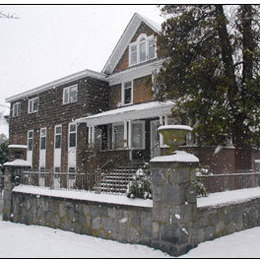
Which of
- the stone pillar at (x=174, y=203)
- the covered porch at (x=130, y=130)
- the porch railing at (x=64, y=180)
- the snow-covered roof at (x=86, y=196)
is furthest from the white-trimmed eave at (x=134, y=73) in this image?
the stone pillar at (x=174, y=203)

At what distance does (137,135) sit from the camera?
56.3ft

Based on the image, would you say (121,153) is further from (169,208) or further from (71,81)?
(169,208)

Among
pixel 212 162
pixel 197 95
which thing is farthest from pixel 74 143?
pixel 197 95

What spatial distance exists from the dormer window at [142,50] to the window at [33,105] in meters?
8.55

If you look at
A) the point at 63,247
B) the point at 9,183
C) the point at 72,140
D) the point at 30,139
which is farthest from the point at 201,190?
the point at 30,139

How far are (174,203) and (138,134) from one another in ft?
36.7

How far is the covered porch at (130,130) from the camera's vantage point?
1457cm

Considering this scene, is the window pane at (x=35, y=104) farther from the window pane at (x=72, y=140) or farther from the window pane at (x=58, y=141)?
the window pane at (x=72, y=140)

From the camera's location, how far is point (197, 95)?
10.0 meters

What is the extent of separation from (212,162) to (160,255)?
675 centimetres

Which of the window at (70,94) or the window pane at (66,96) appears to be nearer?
the window at (70,94)

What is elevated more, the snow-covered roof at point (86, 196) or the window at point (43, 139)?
the window at point (43, 139)

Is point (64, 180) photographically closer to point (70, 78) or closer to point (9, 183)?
point (9, 183)

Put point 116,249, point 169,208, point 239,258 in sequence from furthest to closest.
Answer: point 116,249 < point 169,208 < point 239,258
